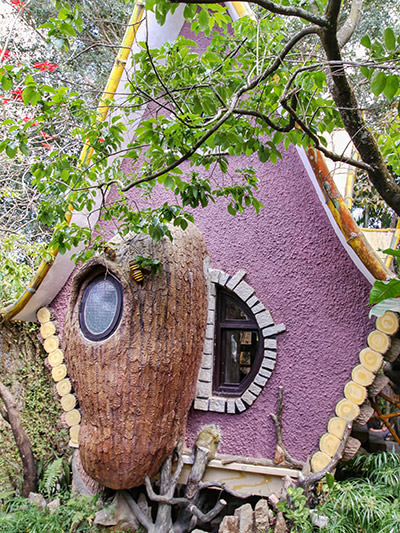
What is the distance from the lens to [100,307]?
4.08m

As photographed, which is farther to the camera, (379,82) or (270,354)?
(270,354)

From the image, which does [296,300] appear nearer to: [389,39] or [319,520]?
[319,520]

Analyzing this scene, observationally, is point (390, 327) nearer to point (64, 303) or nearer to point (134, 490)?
point (134, 490)

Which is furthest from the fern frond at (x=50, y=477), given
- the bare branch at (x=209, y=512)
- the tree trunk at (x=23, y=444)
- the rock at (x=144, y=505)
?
the bare branch at (x=209, y=512)

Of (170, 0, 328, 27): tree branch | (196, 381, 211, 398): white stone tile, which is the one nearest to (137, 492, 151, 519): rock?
(196, 381, 211, 398): white stone tile

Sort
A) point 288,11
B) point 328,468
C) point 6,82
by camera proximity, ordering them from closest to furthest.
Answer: point 288,11, point 6,82, point 328,468

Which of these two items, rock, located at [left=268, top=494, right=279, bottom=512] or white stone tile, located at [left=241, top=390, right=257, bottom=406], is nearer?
rock, located at [left=268, top=494, right=279, bottom=512]

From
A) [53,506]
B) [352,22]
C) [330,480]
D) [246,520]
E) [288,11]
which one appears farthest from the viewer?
[53,506]

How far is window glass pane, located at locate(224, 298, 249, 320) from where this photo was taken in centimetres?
464

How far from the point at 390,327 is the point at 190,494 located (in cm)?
239

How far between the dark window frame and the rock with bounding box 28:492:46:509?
205 centimetres

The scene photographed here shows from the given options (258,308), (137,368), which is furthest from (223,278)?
(137,368)

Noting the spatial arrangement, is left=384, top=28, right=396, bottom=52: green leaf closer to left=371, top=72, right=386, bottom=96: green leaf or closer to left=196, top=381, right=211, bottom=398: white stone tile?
left=371, top=72, right=386, bottom=96: green leaf

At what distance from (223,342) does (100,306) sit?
4.59ft
